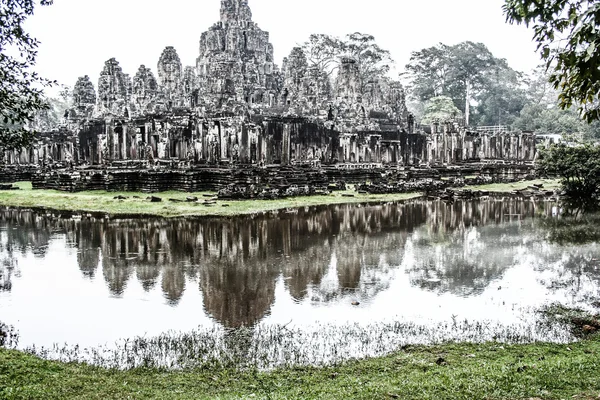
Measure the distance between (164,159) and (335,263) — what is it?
Result: 18469 mm

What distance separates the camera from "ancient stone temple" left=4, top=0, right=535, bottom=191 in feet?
89.2

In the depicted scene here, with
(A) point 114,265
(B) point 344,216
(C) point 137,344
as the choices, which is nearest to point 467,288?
(C) point 137,344

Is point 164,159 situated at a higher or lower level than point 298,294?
higher

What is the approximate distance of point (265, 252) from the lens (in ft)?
42.9

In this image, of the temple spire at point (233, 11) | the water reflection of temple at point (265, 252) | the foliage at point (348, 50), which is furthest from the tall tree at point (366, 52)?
the water reflection of temple at point (265, 252)

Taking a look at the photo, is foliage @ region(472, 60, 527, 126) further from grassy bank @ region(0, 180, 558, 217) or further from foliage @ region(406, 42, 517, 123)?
grassy bank @ region(0, 180, 558, 217)

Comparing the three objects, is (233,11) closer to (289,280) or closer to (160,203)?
(160,203)

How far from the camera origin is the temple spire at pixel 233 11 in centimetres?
4309

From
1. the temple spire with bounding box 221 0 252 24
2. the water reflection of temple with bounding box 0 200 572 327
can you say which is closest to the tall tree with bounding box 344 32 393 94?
the temple spire with bounding box 221 0 252 24

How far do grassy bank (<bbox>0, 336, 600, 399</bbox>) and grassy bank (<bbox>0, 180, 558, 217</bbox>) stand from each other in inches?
527

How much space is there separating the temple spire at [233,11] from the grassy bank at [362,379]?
40612mm

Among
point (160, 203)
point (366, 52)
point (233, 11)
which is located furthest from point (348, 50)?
point (160, 203)

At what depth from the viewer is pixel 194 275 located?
35.7 feet

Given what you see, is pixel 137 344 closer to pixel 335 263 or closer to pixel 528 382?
pixel 528 382
